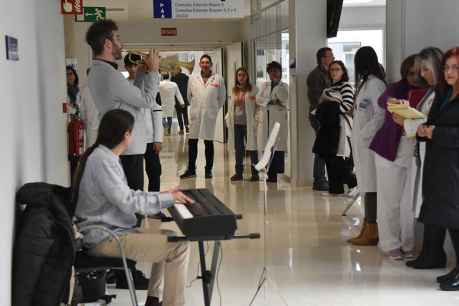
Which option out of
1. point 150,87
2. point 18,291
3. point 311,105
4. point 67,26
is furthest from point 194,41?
point 18,291

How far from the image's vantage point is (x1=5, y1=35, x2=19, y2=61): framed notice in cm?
329

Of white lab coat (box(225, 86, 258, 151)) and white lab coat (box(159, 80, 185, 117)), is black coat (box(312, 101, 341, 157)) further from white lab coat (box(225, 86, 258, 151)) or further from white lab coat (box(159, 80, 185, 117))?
white lab coat (box(159, 80, 185, 117))

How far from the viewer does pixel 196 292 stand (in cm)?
457

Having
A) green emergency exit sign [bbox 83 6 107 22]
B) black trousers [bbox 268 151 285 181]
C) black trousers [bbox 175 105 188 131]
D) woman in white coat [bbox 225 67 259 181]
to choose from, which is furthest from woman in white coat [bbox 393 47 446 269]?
black trousers [bbox 175 105 188 131]

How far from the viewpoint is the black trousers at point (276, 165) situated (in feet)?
30.7

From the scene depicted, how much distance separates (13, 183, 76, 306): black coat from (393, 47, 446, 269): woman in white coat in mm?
2530

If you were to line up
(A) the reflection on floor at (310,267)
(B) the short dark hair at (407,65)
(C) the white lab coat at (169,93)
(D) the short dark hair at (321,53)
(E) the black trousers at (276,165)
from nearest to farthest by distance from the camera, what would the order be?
1. (A) the reflection on floor at (310,267)
2. (B) the short dark hair at (407,65)
3. (D) the short dark hair at (321,53)
4. (E) the black trousers at (276,165)
5. (C) the white lab coat at (169,93)

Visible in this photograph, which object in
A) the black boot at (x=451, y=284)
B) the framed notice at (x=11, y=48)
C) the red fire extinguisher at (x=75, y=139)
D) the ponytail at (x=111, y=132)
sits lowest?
the black boot at (x=451, y=284)

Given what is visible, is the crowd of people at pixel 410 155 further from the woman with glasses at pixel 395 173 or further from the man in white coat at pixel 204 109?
the man in white coat at pixel 204 109

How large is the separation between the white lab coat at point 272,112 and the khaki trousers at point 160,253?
554 centimetres

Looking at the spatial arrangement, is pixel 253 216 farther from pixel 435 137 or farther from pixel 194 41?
pixel 194 41

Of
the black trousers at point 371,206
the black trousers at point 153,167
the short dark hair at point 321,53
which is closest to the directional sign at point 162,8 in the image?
the short dark hair at point 321,53

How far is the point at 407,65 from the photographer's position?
5.12 metres

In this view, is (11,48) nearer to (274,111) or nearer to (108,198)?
(108,198)
